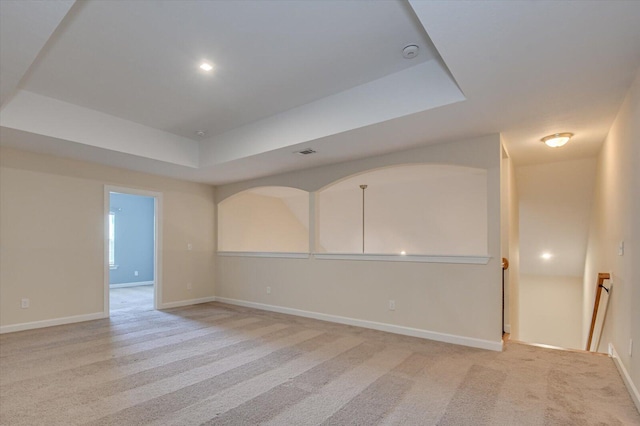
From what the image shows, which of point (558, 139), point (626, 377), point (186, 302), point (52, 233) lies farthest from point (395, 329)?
point (52, 233)

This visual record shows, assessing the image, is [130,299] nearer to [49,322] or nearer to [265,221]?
[49,322]

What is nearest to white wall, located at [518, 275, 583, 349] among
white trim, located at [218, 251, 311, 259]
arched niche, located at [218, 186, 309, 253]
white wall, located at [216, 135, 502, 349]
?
white wall, located at [216, 135, 502, 349]

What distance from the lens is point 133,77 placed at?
129 inches

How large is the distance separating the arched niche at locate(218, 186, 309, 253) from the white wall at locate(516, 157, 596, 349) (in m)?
4.53

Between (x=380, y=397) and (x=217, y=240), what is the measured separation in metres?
5.15

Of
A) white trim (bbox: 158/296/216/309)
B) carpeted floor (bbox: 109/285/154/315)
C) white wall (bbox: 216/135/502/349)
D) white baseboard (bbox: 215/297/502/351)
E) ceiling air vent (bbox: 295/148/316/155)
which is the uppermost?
ceiling air vent (bbox: 295/148/316/155)

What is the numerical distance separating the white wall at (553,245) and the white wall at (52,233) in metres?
6.57

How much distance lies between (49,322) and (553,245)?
807 centimetres

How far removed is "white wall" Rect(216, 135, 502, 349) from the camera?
3.80 meters

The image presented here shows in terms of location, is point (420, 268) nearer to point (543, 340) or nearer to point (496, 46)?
point (496, 46)

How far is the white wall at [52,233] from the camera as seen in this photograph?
4.46m

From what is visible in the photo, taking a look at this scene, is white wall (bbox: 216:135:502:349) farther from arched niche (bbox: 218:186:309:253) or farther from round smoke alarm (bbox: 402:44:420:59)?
arched niche (bbox: 218:186:309:253)

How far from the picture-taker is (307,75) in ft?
10.6

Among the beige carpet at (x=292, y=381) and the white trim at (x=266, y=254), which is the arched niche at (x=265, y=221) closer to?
the white trim at (x=266, y=254)
